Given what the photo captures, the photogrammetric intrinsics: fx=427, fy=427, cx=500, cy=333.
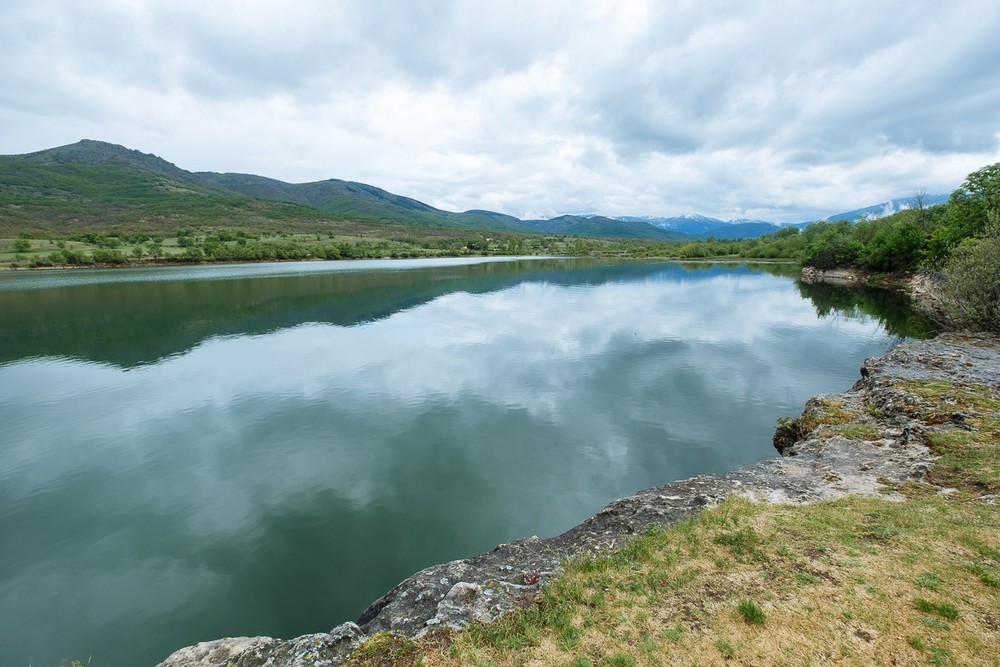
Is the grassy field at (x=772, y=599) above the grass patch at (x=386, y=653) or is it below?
above

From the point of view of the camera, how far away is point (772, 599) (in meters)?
6.57

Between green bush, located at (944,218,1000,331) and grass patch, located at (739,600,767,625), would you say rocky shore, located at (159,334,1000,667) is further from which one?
green bush, located at (944,218,1000,331)

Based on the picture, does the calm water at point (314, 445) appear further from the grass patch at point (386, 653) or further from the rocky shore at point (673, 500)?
the grass patch at point (386, 653)

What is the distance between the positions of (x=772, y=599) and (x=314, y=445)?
16826 mm

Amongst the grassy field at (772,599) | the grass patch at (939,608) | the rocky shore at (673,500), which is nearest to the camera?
the grassy field at (772,599)

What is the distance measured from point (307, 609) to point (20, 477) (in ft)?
46.8

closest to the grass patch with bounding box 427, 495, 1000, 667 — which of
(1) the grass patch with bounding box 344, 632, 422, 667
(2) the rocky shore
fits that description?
(1) the grass patch with bounding box 344, 632, 422, 667

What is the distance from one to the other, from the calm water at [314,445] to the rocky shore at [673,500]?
259 cm

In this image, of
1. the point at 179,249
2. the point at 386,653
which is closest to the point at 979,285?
the point at 386,653

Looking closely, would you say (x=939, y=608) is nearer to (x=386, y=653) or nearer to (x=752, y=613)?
(x=752, y=613)

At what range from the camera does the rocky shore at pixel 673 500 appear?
7.08 metres

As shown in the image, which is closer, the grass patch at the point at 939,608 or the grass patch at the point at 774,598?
the grass patch at the point at 774,598

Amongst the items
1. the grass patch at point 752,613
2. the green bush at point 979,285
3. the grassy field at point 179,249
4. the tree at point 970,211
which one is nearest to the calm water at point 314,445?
the green bush at point 979,285

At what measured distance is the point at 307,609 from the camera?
10.2m
